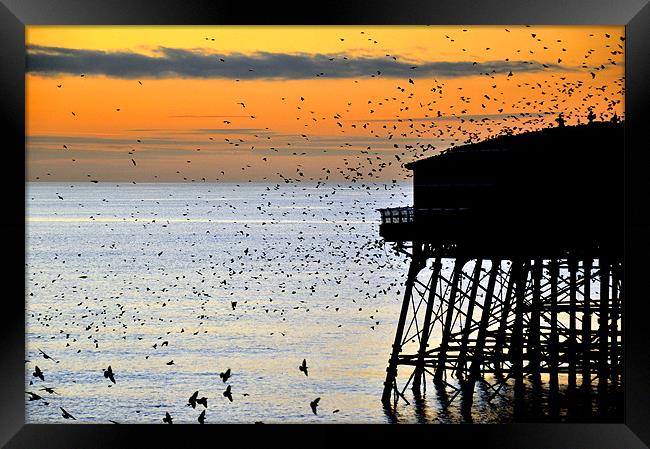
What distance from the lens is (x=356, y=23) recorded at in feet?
37.0

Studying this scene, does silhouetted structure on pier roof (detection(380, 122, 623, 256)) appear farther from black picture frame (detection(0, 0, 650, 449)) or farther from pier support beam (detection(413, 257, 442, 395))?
black picture frame (detection(0, 0, 650, 449))

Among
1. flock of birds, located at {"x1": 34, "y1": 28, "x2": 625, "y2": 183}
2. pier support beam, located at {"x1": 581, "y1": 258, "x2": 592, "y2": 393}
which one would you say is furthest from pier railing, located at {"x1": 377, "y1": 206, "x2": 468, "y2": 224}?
flock of birds, located at {"x1": 34, "y1": 28, "x2": 625, "y2": 183}

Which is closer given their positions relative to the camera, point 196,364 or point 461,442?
point 461,442

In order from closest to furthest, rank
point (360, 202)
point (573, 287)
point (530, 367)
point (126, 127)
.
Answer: point (573, 287) < point (530, 367) < point (126, 127) < point (360, 202)

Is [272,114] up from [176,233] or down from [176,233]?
up

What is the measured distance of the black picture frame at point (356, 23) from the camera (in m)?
11.3

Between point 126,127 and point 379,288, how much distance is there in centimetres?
1720

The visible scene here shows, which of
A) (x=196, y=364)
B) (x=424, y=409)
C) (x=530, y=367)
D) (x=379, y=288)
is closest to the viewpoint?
(x=530, y=367)

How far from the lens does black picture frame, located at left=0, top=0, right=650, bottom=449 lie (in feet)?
37.2

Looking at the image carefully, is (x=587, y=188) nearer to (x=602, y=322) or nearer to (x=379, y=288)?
(x=602, y=322)

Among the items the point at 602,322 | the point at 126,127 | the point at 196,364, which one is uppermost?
the point at 126,127

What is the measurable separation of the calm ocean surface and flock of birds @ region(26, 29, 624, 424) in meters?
0.20
